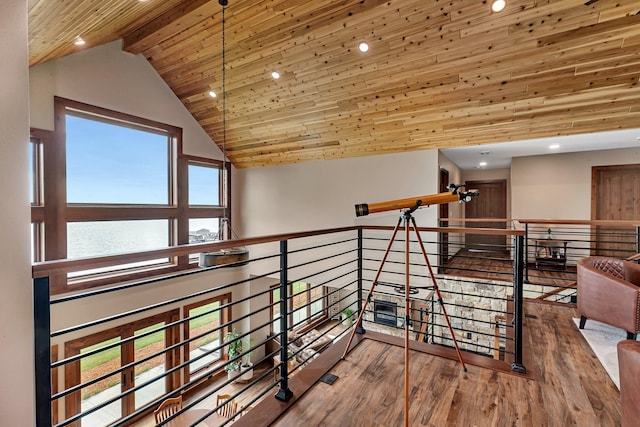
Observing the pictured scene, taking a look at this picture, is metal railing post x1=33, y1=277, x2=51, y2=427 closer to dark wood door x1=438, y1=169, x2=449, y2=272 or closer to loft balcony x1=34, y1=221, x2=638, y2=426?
loft balcony x1=34, y1=221, x2=638, y2=426

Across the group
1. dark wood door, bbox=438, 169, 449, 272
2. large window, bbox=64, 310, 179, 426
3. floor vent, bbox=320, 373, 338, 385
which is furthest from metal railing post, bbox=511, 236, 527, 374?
large window, bbox=64, 310, 179, 426

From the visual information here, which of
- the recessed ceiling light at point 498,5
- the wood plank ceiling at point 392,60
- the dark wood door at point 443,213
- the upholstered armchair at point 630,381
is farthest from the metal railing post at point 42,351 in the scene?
the dark wood door at point 443,213

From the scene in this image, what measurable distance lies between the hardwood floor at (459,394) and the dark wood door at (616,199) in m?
4.15

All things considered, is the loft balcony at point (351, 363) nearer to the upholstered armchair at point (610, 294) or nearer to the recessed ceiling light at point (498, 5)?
the upholstered armchair at point (610, 294)

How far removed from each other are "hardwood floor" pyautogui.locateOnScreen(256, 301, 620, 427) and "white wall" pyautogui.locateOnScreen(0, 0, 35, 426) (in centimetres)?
118

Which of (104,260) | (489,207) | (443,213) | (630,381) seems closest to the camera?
(104,260)

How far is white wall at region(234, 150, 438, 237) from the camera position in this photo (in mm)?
4730

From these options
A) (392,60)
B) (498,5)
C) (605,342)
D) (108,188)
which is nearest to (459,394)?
(605,342)

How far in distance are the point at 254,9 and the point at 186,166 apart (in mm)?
2946

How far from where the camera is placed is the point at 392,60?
10.9ft

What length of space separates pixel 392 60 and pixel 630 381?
10.6ft

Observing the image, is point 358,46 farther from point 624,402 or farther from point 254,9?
point 624,402

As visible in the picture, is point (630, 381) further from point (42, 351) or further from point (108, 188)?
point (108, 188)

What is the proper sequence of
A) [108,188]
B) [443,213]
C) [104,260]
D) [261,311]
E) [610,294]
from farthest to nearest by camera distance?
[443,213]
[108,188]
[261,311]
[610,294]
[104,260]
